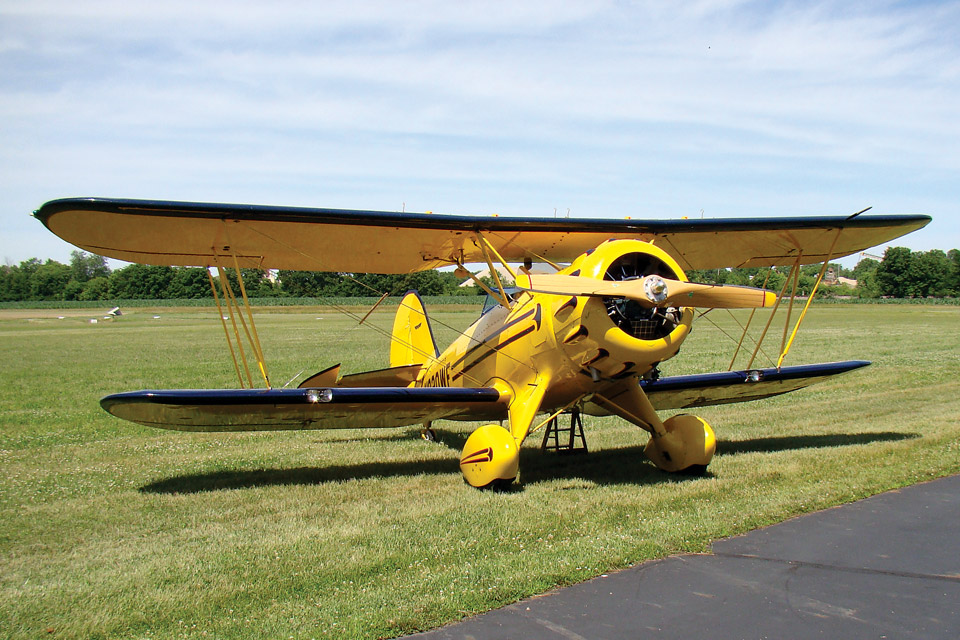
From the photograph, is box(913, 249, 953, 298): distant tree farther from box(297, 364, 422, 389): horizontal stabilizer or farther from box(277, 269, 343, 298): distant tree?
box(297, 364, 422, 389): horizontal stabilizer

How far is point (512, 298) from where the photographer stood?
889cm

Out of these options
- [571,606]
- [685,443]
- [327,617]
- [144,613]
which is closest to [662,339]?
[685,443]

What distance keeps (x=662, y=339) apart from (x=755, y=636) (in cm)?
355

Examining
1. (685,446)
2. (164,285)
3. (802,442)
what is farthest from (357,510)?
(164,285)

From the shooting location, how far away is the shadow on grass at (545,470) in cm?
817

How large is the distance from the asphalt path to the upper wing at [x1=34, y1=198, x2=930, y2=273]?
3.93 metres

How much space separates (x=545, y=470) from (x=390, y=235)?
3347mm

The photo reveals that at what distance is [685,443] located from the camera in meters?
8.16

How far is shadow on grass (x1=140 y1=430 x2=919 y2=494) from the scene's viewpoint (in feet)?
26.8

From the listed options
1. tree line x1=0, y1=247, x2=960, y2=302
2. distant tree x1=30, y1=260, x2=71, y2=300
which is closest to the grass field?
tree line x1=0, y1=247, x2=960, y2=302

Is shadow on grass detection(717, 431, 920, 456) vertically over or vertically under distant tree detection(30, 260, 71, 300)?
under

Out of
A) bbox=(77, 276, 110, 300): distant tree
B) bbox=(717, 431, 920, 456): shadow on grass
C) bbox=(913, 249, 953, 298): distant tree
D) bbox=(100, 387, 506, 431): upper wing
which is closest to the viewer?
bbox=(100, 387, 506, 431): upper wing

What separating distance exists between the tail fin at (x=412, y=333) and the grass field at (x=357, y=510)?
1.28 metres

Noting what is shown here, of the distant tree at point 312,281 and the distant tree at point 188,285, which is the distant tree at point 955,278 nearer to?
the distant tree at point 188,285
